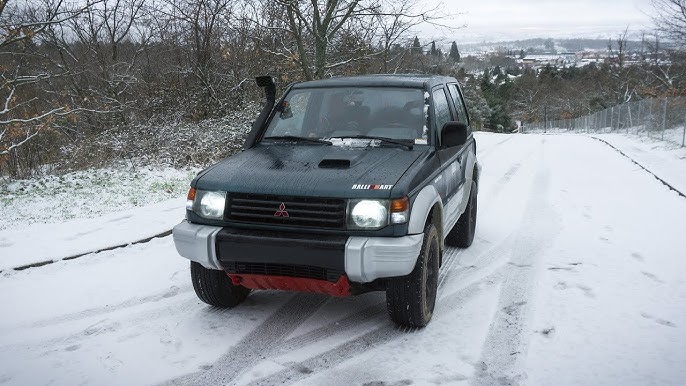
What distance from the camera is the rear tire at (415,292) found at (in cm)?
382

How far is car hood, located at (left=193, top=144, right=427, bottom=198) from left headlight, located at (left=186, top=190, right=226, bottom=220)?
0.17 ft

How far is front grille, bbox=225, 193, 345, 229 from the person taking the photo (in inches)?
142

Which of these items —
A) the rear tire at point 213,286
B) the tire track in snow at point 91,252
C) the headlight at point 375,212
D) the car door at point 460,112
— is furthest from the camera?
the car door at point 460,112

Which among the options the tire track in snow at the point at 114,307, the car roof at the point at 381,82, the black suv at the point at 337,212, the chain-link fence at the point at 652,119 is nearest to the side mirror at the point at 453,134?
the black suv at the point at 337,212

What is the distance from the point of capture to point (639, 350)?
366 cm

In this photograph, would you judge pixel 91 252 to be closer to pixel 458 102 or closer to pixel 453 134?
pixel 453 134

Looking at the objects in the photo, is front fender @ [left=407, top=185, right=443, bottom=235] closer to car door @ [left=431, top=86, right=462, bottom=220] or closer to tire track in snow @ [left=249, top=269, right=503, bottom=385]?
car door @ [left=431, top=86, right=462, bottom=220]

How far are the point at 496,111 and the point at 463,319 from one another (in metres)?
87.0

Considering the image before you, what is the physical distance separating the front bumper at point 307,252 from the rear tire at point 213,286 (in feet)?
1.32

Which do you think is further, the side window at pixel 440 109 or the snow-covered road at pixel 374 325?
the side window at pixel 440 109

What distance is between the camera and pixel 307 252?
11.7 feet

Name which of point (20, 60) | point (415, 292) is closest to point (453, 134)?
point (415, 292)

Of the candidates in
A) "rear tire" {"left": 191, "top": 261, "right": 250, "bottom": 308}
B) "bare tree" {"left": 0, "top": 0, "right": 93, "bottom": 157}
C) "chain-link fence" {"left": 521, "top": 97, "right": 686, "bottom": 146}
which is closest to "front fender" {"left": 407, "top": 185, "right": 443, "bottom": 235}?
"rear tire" {"left": 191, "top": 261, "right": 250, "bottom": 308}

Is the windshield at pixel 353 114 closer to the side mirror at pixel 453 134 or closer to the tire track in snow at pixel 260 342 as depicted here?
the side mirror at pixel 453 134
